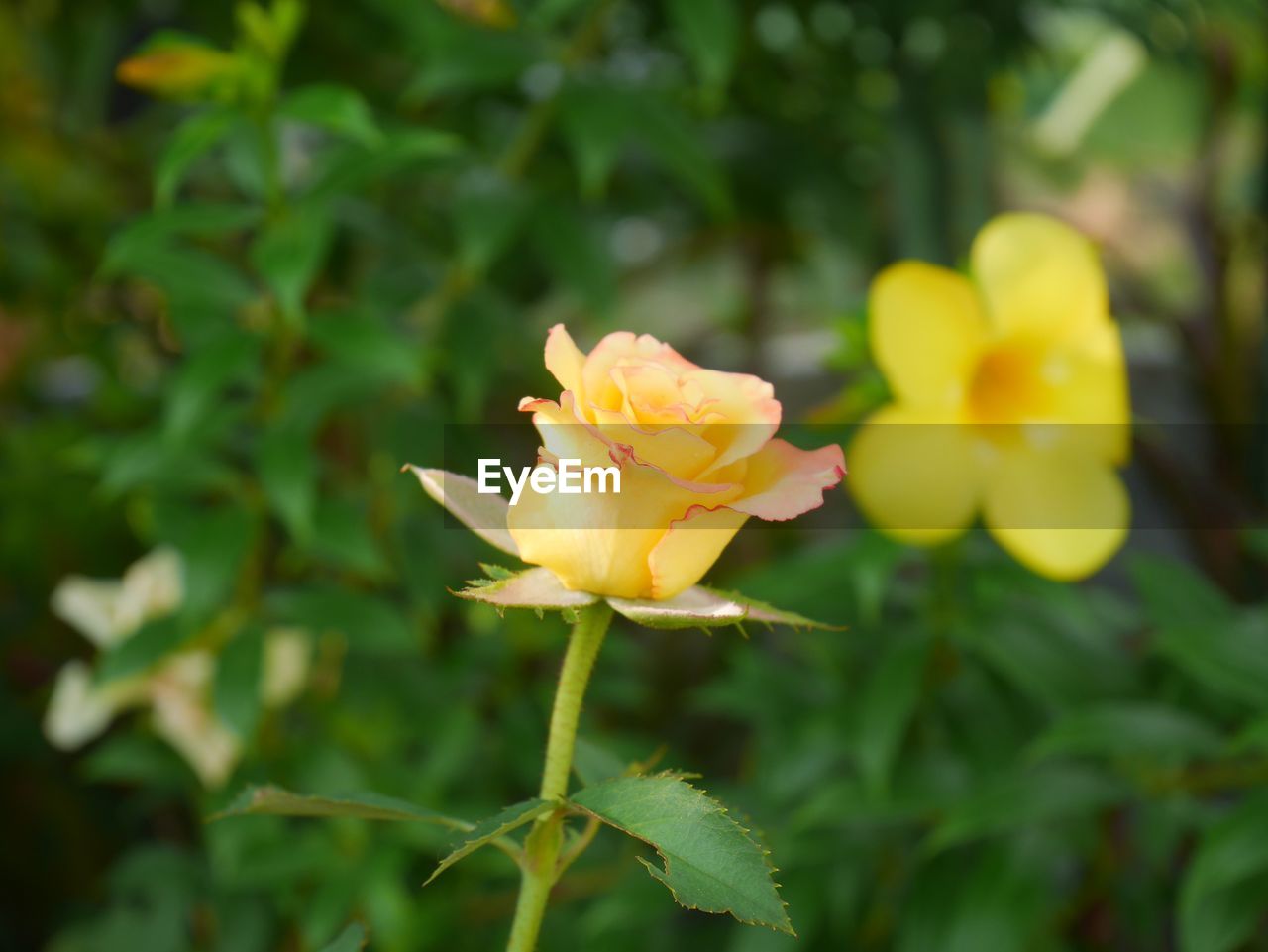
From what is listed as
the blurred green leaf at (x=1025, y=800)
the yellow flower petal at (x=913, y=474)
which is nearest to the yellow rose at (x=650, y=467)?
the yellow flower petal at (x=913, y=474)

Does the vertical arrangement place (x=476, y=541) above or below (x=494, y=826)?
below

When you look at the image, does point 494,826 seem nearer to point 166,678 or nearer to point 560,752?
point 560,752

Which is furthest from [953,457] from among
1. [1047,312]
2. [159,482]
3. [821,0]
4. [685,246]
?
[685,246]

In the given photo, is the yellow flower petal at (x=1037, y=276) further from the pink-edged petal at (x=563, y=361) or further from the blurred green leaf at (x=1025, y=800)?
the pink-edged petal at (x=563, y=361)

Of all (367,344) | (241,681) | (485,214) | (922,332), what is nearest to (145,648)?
(241,681)

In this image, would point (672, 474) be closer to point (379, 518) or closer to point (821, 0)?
point (379, 518)

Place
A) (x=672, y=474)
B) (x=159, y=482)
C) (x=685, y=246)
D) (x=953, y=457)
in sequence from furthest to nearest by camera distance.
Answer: (x=685, y=246), (x=159, y=482), (x=953, y=457), (x=672, y=474)

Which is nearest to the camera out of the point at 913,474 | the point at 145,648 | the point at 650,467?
the point at 650,467
